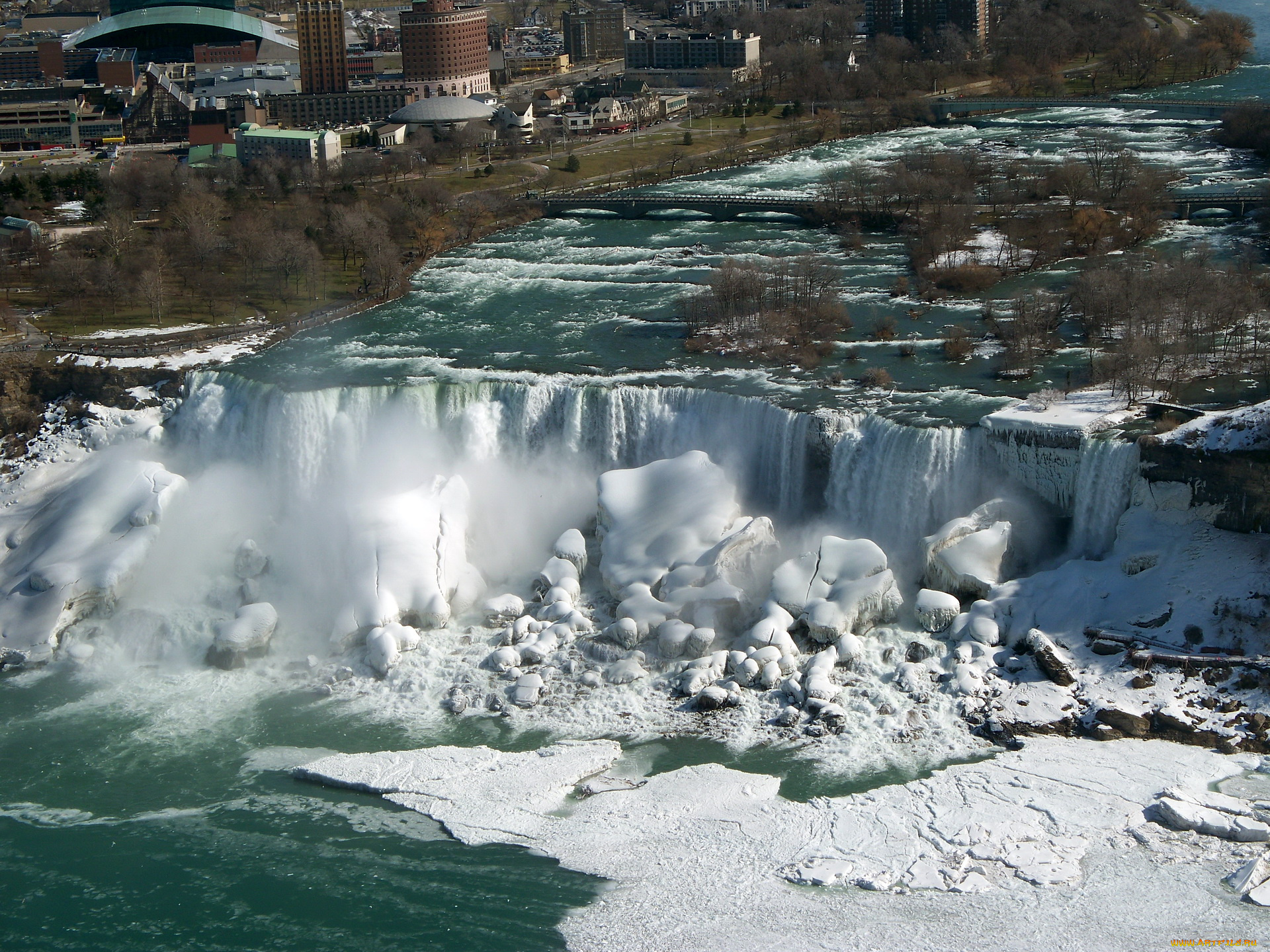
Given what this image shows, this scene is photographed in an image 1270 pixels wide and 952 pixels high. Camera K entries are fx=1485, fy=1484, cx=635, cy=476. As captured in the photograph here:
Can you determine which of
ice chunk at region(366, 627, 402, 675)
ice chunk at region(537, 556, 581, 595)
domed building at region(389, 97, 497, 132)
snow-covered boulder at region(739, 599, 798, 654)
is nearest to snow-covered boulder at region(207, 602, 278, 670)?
ice chunk at region(366, 627, 402, 675)

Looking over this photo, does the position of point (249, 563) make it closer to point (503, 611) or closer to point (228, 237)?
point (503, 611)

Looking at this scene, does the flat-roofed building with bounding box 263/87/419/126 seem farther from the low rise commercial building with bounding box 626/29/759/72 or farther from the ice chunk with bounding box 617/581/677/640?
the ice chunk with bounding box 617/581/677/640

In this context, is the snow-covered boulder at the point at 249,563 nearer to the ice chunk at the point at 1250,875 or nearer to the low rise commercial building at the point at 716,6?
the ice chunk at the point at 1250,875

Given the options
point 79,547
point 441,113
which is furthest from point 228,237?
point 441,113

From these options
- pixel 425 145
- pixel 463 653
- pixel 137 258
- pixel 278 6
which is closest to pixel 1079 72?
pixel 425 145

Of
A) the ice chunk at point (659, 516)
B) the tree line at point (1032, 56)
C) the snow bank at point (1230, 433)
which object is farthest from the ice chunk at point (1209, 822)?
the tree line at point (1032, 56)
